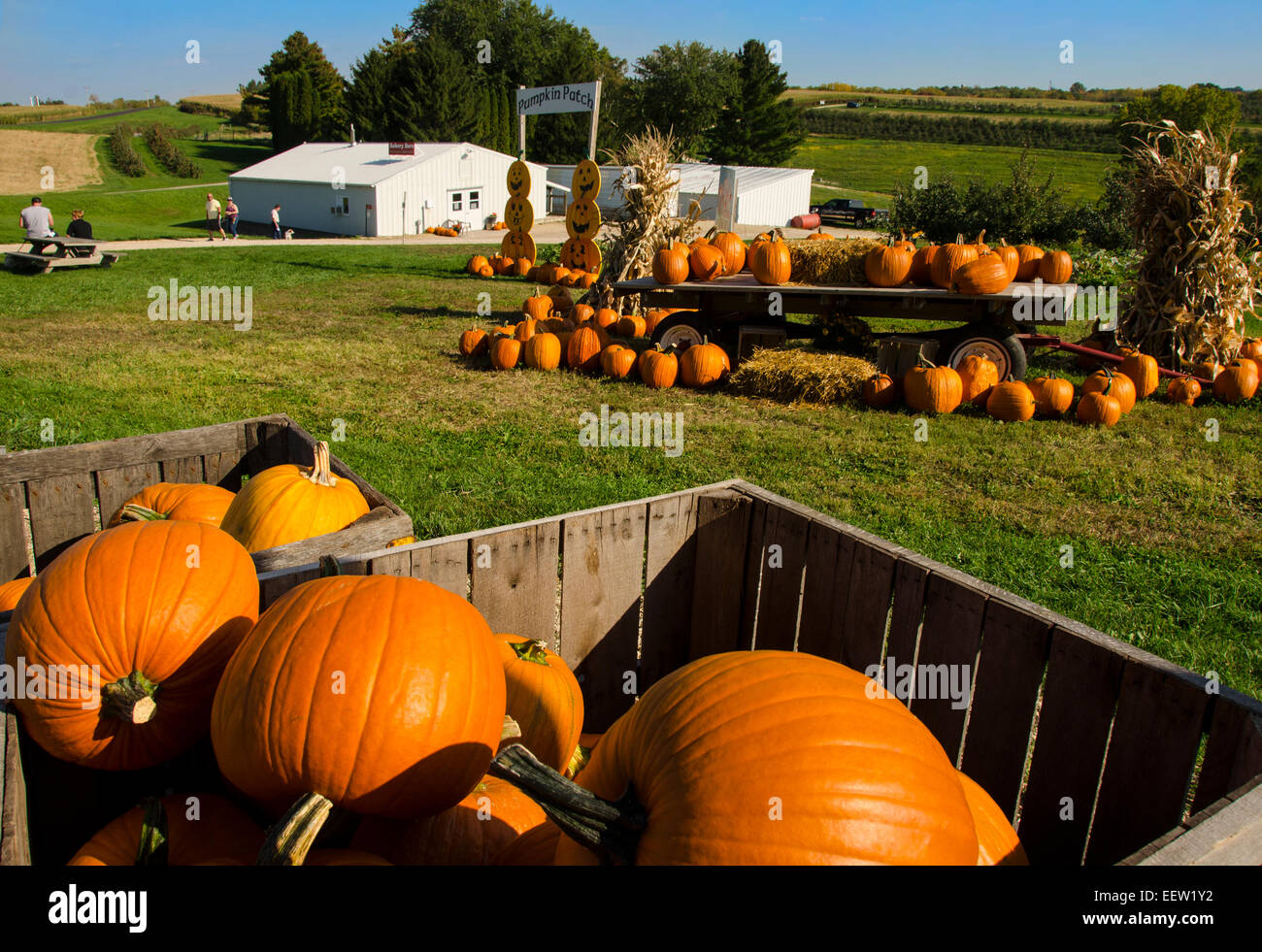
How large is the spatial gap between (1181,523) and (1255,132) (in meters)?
73.7

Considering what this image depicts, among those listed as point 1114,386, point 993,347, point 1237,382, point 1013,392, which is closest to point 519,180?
point 993,347

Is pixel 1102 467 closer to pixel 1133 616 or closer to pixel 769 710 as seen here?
pixel 1133 616

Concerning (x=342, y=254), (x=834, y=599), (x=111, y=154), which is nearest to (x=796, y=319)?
(x=834, y=599)

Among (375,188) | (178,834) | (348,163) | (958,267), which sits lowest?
(178,834)

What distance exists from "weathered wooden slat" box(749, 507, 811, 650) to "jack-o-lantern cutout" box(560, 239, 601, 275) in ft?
39.3

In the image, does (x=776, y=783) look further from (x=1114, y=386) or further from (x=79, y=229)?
(x=79, y=229)

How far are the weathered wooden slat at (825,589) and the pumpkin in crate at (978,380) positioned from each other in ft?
18.9

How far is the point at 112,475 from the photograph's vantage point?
12.6ft

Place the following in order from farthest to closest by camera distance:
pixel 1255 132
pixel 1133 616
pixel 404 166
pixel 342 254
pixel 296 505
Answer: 1. pixel 1255 132
2. pixel 404 166
3. pixel 342 254
4. pixel 1133 616
5. pixel 296 505

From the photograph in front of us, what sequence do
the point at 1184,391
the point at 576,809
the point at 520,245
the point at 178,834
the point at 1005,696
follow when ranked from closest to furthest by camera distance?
the point at 576,809 → the point at 178,834 → the point at 1005,696 → the point at 1184,391 → the point at 520,245

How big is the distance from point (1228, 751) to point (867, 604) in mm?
1001

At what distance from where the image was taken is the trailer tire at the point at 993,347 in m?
8.53

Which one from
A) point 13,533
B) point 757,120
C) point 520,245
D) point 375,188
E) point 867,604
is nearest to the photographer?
point 867,604
